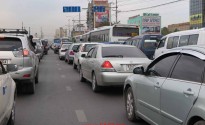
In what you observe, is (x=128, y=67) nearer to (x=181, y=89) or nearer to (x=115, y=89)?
(x=115, y=89)

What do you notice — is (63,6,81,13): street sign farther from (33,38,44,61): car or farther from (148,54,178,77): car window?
(148,54,178,77): car window

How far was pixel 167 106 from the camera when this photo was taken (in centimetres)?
505

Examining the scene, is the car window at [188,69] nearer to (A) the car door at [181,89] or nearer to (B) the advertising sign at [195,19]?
(A) the car door at [181,89]

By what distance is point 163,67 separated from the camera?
19.0 ft

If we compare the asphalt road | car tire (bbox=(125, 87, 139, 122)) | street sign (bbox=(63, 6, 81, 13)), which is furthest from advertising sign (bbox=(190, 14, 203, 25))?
car tire (bbox=(125, 87, 139, 122))

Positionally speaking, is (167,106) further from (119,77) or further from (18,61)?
(18,61)

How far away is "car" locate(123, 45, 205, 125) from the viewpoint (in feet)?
14.5

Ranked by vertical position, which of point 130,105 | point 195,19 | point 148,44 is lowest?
point 130,105

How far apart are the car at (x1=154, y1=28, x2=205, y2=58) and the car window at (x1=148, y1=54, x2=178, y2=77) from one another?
708cm

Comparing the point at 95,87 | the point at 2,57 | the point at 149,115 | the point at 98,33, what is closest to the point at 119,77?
the point at 95,87

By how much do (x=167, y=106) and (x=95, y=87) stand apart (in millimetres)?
5806

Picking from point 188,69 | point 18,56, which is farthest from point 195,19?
point 188,69

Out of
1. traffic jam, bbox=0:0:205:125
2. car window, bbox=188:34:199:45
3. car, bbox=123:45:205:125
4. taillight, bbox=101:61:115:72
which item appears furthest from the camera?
car window, bbox=188:34:199:45

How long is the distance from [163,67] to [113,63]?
4.37m
